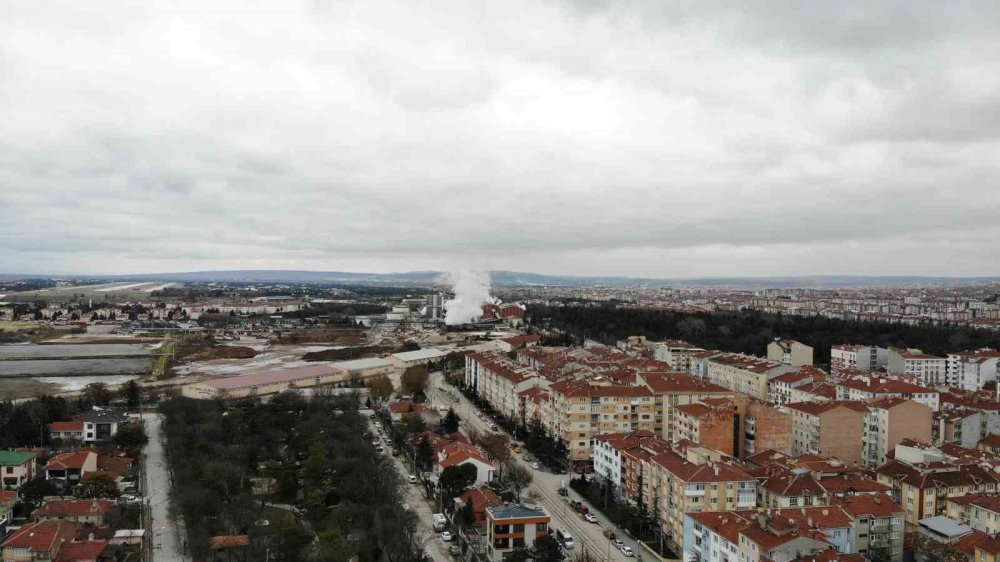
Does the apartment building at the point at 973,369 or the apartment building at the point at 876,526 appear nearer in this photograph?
the apartment building at the point at 876,526

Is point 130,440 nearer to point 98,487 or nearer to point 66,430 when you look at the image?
point 66,430

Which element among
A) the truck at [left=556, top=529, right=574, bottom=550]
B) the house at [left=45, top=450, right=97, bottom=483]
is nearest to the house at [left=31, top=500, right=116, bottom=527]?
the house at [left=45, top=450, right=97, bottom=483]

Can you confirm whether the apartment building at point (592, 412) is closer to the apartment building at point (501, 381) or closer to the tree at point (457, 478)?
the apartment building at point (501, 381)

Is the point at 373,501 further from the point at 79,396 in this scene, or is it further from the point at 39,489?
the point at 79,396

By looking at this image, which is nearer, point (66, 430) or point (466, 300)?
point (66, 430)

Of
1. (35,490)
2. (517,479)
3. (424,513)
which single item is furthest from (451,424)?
(35,490)

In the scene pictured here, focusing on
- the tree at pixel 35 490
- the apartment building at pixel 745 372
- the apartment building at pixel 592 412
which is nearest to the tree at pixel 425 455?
the apartment building at pixel 592 412
